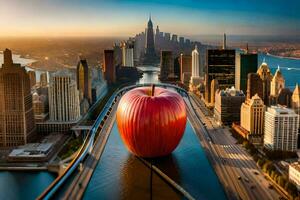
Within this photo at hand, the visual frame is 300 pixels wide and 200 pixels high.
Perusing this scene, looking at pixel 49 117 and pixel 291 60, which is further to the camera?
pixel 291 60

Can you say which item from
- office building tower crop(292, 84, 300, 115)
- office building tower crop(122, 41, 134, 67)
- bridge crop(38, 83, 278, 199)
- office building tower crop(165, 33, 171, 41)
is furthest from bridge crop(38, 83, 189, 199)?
office building tower crop(165, 33, 171, 41)

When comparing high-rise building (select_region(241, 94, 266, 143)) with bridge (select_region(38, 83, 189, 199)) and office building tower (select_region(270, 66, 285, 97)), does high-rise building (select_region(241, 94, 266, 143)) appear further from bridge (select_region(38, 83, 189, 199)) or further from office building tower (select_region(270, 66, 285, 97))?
bridge (select_region(38, 83, 189, 199))

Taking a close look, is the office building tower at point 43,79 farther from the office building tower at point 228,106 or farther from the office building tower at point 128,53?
the office building tower at point 128,53

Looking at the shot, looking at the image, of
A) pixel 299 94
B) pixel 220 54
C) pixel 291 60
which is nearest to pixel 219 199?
pixel 299 94

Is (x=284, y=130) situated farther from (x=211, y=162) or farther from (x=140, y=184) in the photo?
(x=140, y=184)

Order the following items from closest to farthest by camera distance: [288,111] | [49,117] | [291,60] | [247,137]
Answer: [288,111], [247,137], [49,117], [291,60]

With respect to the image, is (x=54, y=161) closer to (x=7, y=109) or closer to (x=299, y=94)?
(x=7, y=109)
